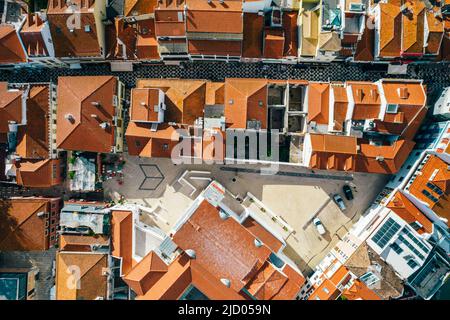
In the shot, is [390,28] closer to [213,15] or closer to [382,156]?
[382,156]

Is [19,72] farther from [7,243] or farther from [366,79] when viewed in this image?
[366,79]

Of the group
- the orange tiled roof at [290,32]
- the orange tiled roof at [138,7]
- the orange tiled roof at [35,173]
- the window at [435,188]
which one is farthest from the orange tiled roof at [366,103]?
the orange tiled roof at [35,173]

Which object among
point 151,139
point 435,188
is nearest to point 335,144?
point 435,188

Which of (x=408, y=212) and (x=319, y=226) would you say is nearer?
(x=408, y=212)

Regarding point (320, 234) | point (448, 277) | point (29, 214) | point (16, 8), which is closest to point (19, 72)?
point (16, 8)

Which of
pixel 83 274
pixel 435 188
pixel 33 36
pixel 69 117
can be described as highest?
pixel 33 36
